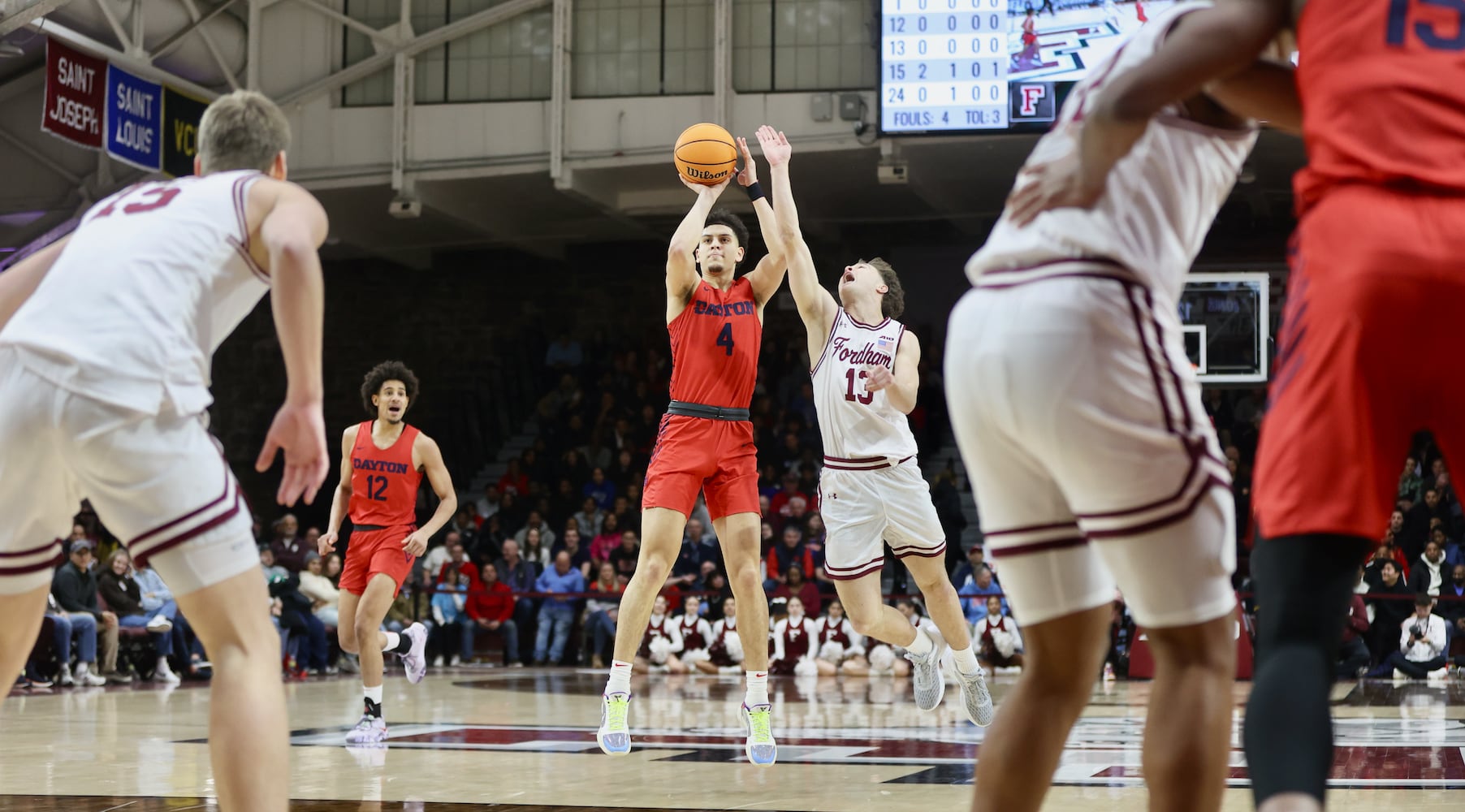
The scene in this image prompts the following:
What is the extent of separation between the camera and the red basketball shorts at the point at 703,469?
21.9 ft

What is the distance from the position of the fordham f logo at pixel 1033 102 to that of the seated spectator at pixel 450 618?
7.73m

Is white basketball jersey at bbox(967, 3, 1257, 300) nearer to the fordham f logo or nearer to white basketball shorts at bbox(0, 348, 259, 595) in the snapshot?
white basketball shorts at bbox(0, 348, 259, 595)

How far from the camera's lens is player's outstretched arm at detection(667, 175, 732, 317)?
6602 mm

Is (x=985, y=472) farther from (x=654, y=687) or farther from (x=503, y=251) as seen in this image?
(x=503, y=251)

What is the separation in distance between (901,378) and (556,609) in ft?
33.7

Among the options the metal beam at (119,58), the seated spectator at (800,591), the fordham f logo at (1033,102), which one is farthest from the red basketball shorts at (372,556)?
the metal beam at (119,58)

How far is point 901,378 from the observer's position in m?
7.12

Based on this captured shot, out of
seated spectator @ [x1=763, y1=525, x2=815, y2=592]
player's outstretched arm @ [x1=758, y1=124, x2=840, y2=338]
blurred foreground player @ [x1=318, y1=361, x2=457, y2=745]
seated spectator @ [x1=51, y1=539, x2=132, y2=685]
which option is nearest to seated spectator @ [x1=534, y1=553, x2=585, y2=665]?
seated spectator @ [x1=763, y1=525, x2=815, y2=592]

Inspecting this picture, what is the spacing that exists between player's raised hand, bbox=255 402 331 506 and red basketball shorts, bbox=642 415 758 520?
3519 mm

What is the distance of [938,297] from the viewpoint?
73.9 ft

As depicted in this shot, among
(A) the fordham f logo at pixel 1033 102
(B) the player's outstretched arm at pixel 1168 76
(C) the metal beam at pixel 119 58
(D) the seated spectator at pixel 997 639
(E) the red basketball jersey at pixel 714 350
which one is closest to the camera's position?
(B) the player's outstretched arm at pixel 1168 76

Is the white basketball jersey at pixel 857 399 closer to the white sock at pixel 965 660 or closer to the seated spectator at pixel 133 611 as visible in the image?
the white sock at pixel 965 660

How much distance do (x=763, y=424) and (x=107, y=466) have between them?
1754 centimetres

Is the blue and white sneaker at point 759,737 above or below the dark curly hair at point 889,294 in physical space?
below
